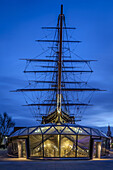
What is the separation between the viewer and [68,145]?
23.5 meters

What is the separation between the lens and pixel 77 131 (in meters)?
24.6

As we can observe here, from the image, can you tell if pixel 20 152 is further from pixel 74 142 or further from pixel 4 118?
pixel 4 118

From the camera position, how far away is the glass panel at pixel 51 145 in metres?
23.2

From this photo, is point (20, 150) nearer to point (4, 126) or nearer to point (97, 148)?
point (97, 148)

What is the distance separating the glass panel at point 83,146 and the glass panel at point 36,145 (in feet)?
14.3

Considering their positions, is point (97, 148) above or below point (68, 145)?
below

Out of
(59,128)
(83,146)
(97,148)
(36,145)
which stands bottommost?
(97,148)

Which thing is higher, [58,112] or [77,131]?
[58,112]

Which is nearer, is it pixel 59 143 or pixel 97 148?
pixel 59 143

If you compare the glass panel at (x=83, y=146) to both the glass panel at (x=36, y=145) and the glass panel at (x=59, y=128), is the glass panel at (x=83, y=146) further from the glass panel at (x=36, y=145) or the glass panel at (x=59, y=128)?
the glass panel at (x=36, y=145)

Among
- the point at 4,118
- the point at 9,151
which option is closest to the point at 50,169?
the point at 9,151

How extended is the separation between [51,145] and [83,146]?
3.76 meters

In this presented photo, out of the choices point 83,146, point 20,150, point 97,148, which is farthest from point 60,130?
point 20,150

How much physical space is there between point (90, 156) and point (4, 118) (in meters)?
47.9
